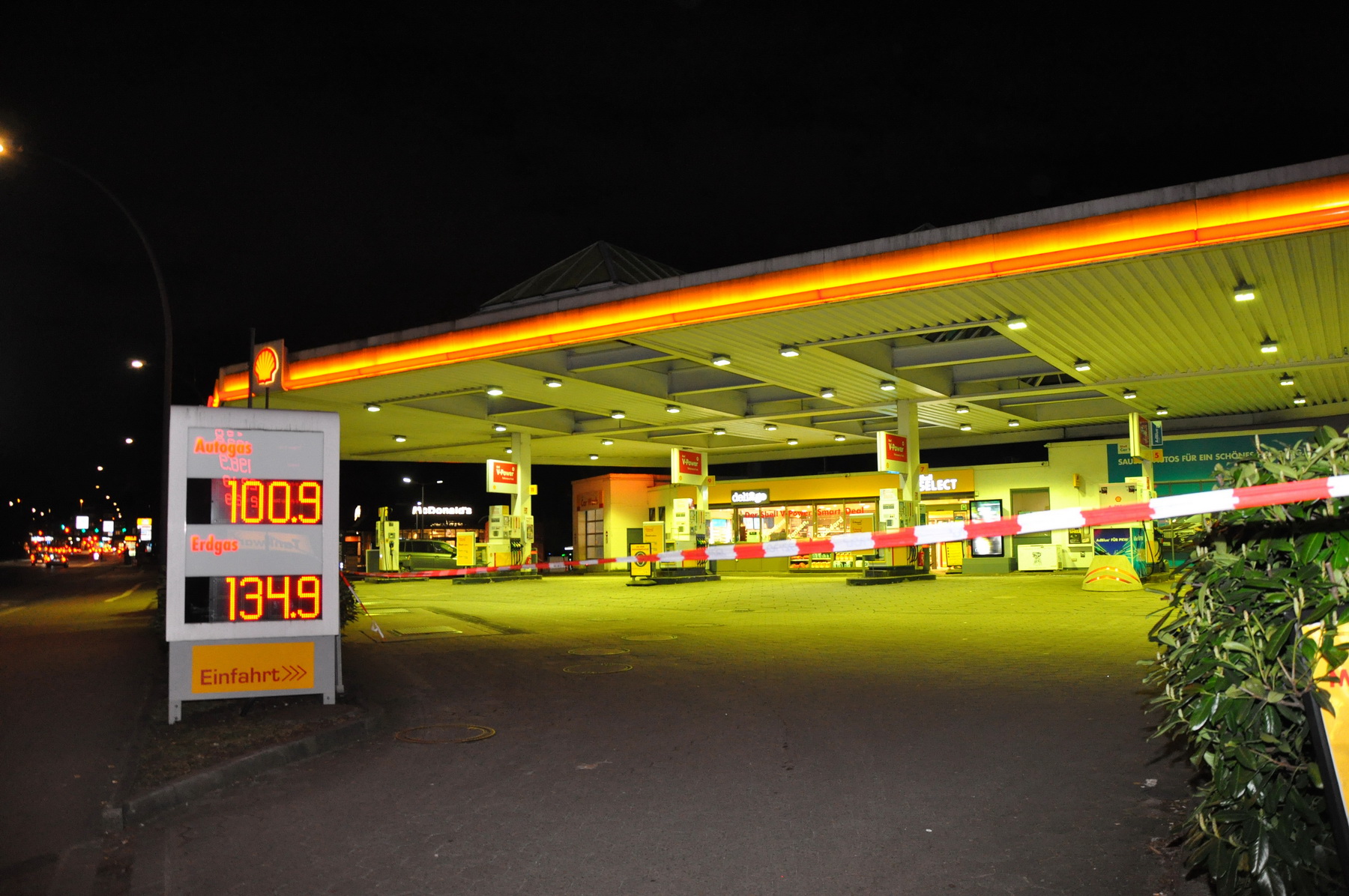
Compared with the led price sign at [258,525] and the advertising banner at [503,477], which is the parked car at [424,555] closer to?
the advertising banner at [503,477]

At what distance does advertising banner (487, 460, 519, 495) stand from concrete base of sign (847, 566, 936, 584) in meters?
12.8

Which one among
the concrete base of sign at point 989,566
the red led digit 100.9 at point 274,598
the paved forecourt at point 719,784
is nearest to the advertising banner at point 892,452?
the concrete base of sign at point 989,566

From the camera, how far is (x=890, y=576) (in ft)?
91.5

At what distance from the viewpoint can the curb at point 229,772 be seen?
223 inches

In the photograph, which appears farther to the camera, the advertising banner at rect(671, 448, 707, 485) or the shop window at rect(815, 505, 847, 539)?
the shop window at rect(815, 505, 847, 539)

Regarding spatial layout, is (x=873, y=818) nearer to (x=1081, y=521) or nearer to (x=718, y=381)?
(x=1081, y=521)

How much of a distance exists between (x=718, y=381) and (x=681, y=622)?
35.3 feet

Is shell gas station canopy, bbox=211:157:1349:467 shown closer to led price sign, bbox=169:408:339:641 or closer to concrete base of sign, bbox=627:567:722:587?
concrete base of sign, bbox=627:567:722:587

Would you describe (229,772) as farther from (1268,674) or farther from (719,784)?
(1268,674)

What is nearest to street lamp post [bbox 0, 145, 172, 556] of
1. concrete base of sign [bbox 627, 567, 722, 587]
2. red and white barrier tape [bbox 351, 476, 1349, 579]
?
red and white barrier tape [bbox 351, 476, 1349, 579]

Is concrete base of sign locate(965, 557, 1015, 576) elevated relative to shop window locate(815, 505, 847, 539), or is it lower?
lower

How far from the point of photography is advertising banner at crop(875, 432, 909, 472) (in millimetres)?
27266

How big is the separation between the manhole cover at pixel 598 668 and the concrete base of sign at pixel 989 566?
27132 mm

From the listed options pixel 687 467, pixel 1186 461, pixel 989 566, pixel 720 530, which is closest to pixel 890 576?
pixel 687 467
